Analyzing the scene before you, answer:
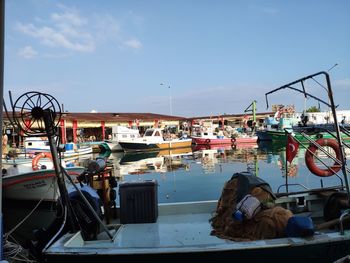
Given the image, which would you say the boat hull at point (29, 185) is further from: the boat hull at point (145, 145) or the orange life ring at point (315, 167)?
the boat hull at point (145, 145)

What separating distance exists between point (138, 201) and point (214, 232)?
56.9 inches

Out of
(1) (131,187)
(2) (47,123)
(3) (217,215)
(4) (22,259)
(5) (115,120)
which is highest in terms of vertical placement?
(5) (115,120)

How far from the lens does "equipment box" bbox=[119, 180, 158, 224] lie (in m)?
6.55

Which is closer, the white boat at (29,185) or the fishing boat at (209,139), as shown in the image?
the white boat at (29,185)

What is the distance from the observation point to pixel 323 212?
253 inches

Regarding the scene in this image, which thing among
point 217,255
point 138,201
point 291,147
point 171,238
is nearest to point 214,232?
point 171,238

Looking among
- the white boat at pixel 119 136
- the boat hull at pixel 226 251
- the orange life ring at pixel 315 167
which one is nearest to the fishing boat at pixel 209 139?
the white boat at pixel 119 136

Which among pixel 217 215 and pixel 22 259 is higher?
pixel 217 215

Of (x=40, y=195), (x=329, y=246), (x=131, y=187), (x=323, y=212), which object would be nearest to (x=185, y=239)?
(x=131, y=187)

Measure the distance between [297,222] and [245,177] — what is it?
4.69 feet

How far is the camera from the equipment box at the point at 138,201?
6547 mm

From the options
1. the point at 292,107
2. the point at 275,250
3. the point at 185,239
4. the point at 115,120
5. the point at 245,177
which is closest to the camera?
the point at 275,250

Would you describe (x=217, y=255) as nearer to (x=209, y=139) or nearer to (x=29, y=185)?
(x=29, y=185)

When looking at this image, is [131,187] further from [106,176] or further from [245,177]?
[245,177]
